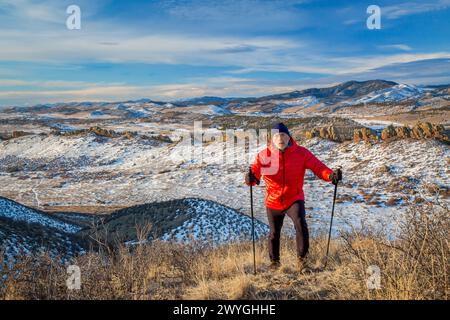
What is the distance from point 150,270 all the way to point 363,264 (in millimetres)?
2331

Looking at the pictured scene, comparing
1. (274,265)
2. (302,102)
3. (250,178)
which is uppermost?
(302,102)

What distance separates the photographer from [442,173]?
15039 millimetres

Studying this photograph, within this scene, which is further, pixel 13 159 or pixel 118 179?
pixel 13 159

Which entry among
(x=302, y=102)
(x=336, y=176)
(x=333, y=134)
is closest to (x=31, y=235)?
(x=336, y=176)

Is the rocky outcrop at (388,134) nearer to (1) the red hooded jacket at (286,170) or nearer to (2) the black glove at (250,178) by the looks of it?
(1) the red hooded jacket at (286,170)

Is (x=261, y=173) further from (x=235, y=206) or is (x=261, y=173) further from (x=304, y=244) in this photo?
(x=235, y=206)

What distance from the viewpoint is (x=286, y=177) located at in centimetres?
419

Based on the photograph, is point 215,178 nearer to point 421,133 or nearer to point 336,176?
point 421,133

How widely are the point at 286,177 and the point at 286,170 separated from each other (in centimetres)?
8

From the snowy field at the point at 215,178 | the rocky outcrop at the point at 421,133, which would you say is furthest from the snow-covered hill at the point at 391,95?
the snowy field at the point at 215,178

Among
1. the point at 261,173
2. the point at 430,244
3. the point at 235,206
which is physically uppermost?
the point at 261,173

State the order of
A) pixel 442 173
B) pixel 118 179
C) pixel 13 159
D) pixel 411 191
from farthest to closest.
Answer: pixel 13 159 → pixel 118 179 → pixel 442 173 → pixel 411 191

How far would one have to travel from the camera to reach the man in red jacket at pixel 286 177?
162 inches

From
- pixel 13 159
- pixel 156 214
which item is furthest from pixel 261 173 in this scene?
pixel 13 159
